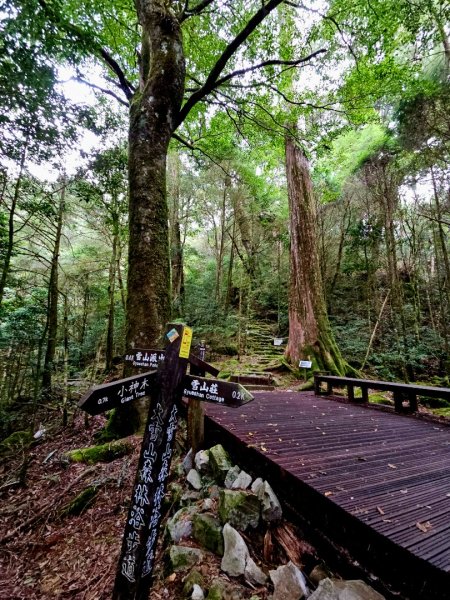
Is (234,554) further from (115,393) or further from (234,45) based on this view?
(234,45)

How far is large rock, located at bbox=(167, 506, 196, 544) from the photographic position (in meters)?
2.33

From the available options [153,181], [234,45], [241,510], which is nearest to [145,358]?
[241,510]

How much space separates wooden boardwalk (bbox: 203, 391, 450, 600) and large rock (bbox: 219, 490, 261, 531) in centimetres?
27

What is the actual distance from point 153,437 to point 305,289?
24.7 ft

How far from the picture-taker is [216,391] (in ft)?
5.67

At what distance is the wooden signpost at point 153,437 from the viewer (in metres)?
1.62

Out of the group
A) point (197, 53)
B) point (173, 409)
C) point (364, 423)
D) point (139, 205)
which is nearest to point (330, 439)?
point (364, 423)

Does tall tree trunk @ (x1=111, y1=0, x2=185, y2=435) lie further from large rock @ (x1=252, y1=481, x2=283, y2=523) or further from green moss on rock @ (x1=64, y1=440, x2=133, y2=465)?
large rock @ (x1=252, y1=481, x2=283, y2=523)

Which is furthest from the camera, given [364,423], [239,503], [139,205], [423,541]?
[139,205]

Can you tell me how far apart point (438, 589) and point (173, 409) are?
1577 millimetres

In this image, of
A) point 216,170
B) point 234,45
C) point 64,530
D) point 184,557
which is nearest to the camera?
point 184,557

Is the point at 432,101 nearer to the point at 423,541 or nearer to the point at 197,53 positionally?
the point at 197,53

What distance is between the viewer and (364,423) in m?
3.99

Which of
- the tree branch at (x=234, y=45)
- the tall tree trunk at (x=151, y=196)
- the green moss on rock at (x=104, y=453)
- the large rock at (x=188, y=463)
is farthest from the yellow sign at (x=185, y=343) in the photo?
the tree branch at (x=234, y=45)
